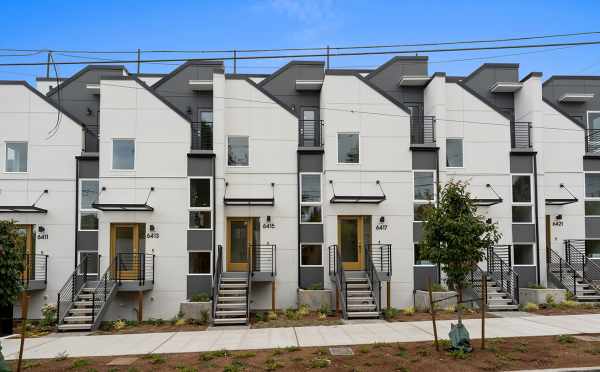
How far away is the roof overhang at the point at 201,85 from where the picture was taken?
64.1 ft

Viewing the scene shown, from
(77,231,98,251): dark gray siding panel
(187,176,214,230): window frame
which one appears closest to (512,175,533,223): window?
(187,176,214,230): window frame

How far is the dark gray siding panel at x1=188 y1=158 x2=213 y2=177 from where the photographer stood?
17.8 meters

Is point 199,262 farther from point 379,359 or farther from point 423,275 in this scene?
point 379,359

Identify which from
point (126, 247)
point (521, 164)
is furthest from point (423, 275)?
point (126, 247)

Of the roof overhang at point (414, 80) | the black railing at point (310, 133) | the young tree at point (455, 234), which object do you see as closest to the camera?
the young tree at point (455, 234)

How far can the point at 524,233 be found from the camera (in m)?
18.9

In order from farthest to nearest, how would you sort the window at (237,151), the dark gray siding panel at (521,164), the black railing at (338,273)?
the dark gray siding panel at (521,164) < the window at (237,151) < the black railing at (338,273)

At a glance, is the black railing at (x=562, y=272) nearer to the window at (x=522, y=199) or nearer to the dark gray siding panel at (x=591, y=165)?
the window at (x=522, y=199)

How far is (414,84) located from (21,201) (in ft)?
53.9

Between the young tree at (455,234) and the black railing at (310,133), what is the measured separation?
943 centimetres

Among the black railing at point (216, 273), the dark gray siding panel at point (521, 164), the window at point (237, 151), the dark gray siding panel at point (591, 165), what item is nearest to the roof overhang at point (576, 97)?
the dark gray siding panel at point (591, 165)

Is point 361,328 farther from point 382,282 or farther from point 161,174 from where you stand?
point 161,174

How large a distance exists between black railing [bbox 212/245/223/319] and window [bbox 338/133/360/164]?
19.5 ft

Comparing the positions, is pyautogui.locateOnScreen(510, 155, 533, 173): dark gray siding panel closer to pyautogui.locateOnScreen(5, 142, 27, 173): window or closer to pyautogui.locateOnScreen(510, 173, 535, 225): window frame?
pyautogui.locateOnScreen(510, 173, 535, 225): window frame
